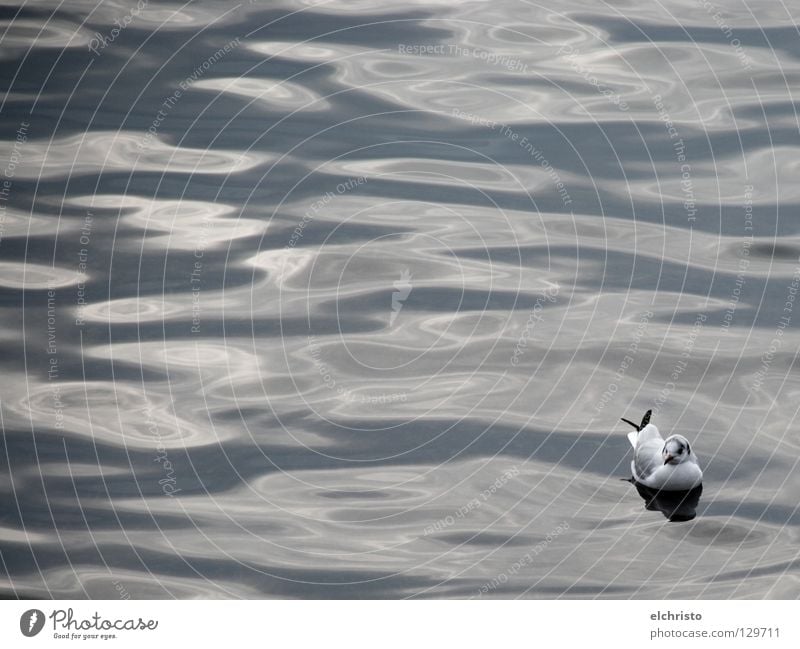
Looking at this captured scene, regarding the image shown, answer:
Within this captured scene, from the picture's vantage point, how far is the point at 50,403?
42.9ft

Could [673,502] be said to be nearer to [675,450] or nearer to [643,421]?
[675,450]

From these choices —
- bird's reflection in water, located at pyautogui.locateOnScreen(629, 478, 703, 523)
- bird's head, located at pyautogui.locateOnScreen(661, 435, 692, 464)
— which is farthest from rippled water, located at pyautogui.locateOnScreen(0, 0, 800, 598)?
bird's head, located at pyautogui.locateOnScreen(661, 435, 692, 464)

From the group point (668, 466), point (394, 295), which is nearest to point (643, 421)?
point (668, 466)

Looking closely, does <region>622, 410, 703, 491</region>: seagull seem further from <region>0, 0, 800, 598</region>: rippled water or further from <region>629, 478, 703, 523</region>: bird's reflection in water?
<region>0, 0, 800, 598</region>: rippled water

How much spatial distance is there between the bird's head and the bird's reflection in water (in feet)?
0.94

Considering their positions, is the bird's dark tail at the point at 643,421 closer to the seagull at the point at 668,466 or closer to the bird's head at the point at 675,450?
the seagull at the point at 668,466

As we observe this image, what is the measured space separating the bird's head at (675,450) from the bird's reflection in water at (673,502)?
288 mm

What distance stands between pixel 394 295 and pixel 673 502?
4247 millimetres

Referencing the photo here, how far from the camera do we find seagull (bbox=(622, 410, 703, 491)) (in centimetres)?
1173

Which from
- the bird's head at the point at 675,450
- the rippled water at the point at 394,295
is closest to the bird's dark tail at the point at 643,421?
the rippled water at the point at 394,295

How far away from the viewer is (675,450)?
11.7 meters
